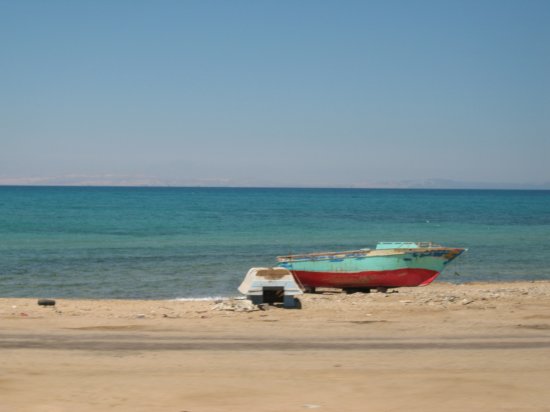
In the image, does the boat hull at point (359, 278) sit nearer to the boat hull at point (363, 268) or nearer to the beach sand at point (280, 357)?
the boat hull at point (363, 268)

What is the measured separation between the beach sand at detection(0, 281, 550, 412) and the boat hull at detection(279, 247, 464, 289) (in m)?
5.44

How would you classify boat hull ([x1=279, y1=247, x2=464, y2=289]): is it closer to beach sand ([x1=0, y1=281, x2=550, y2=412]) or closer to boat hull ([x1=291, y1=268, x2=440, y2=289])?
boat hull ([x1=291, y1=268, x2=440, y2=289])

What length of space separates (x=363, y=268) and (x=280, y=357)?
1349 cm

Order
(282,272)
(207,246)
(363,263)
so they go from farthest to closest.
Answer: (207,246) < (363,263) < (282,272)

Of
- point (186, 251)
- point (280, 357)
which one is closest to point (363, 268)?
point (280, 357)

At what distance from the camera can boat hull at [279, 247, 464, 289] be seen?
26.6m

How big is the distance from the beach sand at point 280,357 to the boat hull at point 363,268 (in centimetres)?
544

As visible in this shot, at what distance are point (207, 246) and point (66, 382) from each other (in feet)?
110

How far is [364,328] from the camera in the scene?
1689cm

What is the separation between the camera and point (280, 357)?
13508 millimetres

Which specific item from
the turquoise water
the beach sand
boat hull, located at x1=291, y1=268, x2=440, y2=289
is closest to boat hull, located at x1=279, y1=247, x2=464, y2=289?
boat hull, located at x1=291, y1=268, x2=440, y2=289

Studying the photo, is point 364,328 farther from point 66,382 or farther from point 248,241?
point 248,241

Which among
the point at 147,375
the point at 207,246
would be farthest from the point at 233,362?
the point at 207,246

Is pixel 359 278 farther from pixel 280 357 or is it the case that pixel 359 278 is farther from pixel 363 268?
pixel 280 357
